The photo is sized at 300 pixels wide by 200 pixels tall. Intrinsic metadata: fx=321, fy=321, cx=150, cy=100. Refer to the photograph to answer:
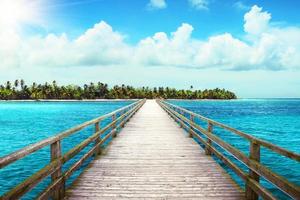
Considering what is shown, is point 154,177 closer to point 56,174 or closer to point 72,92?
point 56,174

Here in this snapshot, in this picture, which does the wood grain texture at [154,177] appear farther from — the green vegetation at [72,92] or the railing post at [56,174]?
the green vegetation at [72,92]

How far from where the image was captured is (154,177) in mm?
6469

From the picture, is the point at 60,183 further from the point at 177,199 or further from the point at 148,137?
the point at 148,137

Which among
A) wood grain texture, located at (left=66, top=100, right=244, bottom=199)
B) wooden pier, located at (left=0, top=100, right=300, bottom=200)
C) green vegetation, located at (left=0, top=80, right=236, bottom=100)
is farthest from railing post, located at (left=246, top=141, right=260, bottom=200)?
green vegetation, located at (left=0, top=80, right=236, bottom=100)

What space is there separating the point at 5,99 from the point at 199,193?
202 meters

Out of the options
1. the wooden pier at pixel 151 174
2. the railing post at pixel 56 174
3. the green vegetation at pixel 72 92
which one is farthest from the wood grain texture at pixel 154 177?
the green vegetation at pixel 72 92

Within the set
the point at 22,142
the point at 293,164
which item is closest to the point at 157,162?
the point at 293,164

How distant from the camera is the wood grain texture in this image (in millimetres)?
5398

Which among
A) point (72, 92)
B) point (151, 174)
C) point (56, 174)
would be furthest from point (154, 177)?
point (72, 92)

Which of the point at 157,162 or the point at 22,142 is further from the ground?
the point at 157,162

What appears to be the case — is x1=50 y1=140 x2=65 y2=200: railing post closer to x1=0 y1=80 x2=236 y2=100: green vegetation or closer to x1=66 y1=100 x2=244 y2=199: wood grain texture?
x1=66 y1=100 x2=244 y2=199: wood grain texture

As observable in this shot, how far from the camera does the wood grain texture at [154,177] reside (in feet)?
A: 17.7

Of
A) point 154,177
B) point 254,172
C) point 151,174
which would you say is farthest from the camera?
point 151,174

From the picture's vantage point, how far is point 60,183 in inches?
198
